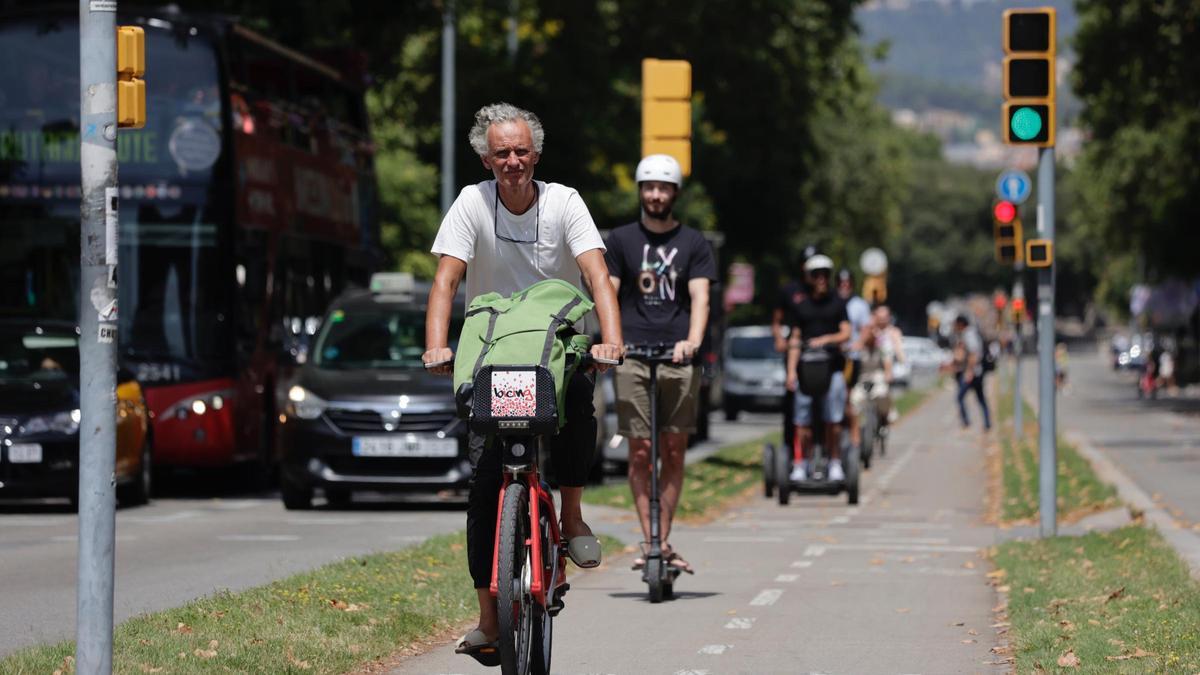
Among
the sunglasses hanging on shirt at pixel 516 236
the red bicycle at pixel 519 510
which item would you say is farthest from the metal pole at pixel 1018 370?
the red bicycle at pixel 519 510

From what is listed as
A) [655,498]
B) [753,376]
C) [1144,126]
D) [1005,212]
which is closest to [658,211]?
[655,498]

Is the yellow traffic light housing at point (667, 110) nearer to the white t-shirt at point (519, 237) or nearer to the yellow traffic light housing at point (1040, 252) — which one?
the yellow traffic light housing at point (1040, 252)

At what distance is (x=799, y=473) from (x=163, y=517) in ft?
16.4

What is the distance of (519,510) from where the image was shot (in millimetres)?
6910

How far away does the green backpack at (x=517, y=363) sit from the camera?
22.4 feet

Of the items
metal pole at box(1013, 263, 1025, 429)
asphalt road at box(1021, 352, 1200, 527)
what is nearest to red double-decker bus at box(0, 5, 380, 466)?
asphalt road at box(1021, 352, 1200, 527)

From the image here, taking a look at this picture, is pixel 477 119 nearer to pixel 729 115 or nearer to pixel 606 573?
pixel 606 573

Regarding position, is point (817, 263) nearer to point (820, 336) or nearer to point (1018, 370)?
point (820, 336)

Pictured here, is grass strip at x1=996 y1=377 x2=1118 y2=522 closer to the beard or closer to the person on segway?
the person on segway

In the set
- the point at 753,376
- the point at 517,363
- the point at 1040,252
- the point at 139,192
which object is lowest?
the point at 753,376

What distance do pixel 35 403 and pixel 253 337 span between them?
2.97 metres

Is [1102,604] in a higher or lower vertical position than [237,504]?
higher

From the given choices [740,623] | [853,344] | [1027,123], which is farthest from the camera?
[853,344]

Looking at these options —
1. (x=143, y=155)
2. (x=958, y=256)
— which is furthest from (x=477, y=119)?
(x=958, y=256)
